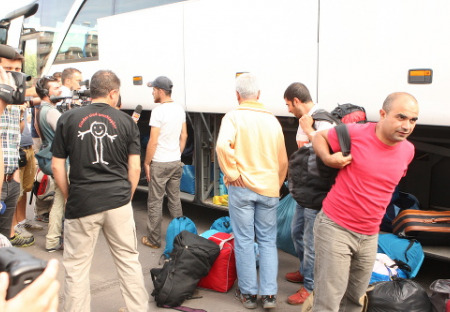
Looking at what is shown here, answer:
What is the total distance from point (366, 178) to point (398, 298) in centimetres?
117

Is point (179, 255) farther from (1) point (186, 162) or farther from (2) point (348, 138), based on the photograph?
(1) point (186, 162)

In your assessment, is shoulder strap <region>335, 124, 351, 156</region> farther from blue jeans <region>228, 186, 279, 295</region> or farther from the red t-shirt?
blue jeans <region>228, 186, 279, 295</region>

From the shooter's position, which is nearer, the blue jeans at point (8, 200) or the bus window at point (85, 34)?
the blue jeans at point (8, 200)

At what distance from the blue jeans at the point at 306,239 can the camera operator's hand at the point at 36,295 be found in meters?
2.88

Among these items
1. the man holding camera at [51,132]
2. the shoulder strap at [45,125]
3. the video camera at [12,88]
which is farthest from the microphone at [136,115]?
the video camera at [12,88]

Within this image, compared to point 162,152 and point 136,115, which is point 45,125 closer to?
point 136,115

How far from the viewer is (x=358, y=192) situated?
9.01 feet

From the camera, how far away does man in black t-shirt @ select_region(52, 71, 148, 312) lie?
325cm

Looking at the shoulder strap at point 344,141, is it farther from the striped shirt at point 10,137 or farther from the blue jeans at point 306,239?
the striped shirt at point 10,137

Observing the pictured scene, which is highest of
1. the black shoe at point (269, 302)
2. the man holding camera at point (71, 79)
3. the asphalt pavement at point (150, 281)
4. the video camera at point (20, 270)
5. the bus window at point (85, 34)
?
the bus window at point (85, 34)

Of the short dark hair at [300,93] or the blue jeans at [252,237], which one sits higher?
the short dark hair at [300,93]

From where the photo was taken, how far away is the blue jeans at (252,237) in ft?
12.5

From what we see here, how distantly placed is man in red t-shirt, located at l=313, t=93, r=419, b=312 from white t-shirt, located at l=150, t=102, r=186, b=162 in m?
2.45

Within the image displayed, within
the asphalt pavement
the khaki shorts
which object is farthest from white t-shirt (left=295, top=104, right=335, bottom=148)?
the khaki shorts
